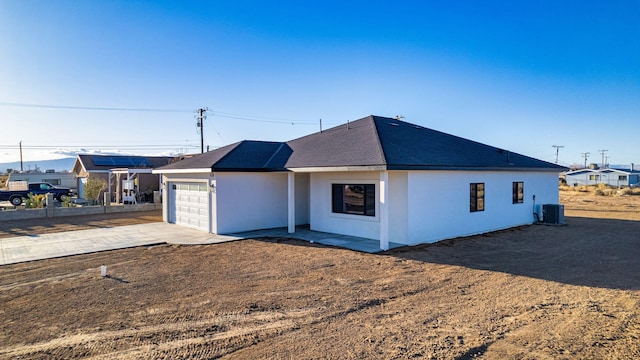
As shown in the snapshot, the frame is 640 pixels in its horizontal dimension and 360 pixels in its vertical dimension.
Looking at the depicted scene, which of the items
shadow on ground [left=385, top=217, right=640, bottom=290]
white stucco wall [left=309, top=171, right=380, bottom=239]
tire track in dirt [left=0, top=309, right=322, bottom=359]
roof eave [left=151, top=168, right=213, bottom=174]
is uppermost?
roof eave [left=151, top=168, right=213, bottom=174]

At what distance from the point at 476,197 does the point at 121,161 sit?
105 feet

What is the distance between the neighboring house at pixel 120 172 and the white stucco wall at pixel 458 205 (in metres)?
19.8

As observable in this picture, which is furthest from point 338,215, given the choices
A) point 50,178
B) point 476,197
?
point 50,178

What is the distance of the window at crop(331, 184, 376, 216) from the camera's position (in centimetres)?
1265

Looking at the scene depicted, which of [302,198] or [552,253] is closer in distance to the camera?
[552,253]

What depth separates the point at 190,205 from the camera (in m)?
15.9

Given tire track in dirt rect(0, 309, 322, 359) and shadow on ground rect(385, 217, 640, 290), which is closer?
tire track in dirt rect(0, 309, 322, 359)

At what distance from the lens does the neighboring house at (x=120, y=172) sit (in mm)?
27302

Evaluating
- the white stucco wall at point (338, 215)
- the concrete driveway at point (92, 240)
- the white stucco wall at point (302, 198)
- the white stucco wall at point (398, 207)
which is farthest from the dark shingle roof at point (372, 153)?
the concrete driveway at point (92, 240)

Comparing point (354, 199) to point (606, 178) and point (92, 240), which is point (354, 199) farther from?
point (606, 178)

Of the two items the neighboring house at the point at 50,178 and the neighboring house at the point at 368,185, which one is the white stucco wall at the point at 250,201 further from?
the neighboring house at the point at 50,178

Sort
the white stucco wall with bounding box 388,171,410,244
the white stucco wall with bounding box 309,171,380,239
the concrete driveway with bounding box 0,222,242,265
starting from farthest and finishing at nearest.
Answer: the white stucco wall with bounding box 309,171,380,239
the white stucco wall with bounding box 388,171,410,244
the concrete driveway with bounding box 0,222,242,265

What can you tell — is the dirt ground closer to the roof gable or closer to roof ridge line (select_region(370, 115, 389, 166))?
roof ridge line (select_region(370, 115, 389, 166))

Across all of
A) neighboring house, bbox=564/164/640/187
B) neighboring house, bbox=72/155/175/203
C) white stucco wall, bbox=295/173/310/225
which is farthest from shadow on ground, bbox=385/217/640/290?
neighboring house, bbox=564/164/640/187
